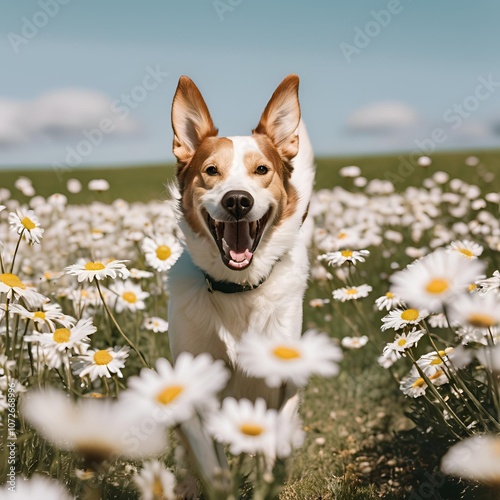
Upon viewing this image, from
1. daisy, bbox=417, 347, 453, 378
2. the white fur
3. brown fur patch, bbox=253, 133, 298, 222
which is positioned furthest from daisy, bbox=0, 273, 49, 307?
daisy, bbox=417, 347, 453, 378

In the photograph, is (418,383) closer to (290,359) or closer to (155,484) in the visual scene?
(290,359)

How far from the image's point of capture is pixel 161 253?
4.06 metres

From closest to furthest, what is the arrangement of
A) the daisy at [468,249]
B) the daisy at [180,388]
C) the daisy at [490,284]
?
the daisy at [180,388] < the daisy at [490,284] < the daisy at [468,249]

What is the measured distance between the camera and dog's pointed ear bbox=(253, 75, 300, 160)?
3.59 metres

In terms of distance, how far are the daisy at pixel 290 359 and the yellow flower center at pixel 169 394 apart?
18 cm

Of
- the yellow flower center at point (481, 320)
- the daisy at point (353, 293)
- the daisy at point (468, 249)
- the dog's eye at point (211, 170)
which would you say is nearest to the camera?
the yellow flower center at point (481, 320)

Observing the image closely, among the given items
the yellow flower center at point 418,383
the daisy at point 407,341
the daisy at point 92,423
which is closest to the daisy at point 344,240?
the yellow flower center at point 418,383

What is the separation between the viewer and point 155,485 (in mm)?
1581

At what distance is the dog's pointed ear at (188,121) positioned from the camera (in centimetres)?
353

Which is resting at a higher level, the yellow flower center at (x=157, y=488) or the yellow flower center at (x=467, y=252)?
the yellow flower center at (x=467, y=252)

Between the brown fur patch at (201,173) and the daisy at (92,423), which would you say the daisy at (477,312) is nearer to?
the daisy at (92,423)

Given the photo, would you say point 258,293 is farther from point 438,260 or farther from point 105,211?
point 105,211

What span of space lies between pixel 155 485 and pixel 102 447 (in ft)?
0.65

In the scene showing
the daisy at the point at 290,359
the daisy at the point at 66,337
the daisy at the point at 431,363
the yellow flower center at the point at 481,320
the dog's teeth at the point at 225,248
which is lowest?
the daisy at the point at 290,359
